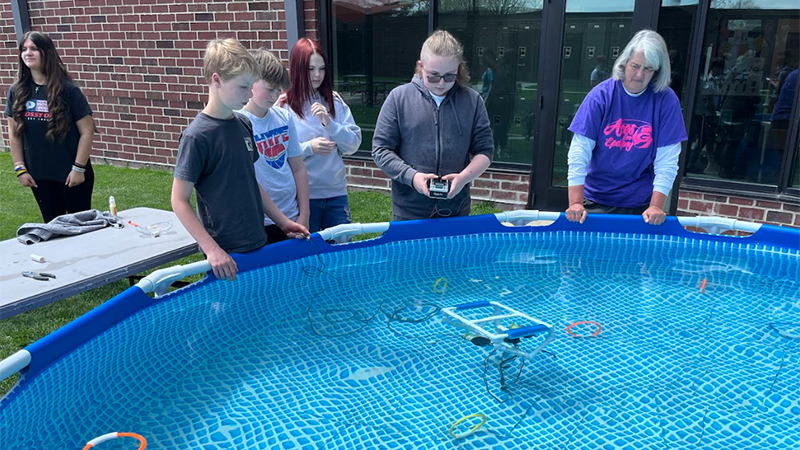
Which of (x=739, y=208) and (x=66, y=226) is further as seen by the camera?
(x=739, y=208)

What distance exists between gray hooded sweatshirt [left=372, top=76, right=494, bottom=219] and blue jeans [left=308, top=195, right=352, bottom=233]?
491mm

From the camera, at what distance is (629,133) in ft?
10.3

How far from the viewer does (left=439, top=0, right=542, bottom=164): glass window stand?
18.7 ft

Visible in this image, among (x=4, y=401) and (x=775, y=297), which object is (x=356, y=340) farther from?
(x=775, y=297)

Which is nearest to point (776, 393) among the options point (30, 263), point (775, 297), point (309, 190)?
point (775, 297)

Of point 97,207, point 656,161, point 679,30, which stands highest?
point 679,30

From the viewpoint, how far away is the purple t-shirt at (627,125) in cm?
311

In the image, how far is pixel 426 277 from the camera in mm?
3439

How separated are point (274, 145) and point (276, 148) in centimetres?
2

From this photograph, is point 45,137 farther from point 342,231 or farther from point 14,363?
point 14,363

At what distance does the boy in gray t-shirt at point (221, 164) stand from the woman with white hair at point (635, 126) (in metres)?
1.70

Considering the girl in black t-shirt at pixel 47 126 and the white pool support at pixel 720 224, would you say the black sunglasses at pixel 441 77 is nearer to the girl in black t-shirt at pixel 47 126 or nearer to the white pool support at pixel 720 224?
the white pool support at pixel 720 224

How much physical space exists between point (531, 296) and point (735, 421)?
1180 mm

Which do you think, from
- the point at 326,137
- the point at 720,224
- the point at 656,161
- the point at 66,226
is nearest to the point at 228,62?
the point at 326,137
